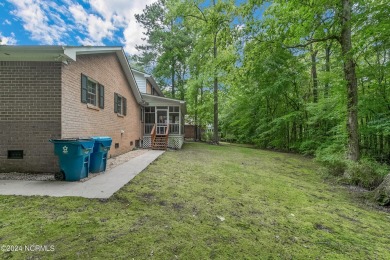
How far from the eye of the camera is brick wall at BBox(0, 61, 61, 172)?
5.71 metres

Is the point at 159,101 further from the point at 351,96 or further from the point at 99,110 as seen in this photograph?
the point at 351,96

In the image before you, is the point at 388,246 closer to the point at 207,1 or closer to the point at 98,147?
the point at 98,147

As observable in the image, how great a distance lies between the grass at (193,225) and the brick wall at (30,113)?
7.27 ft

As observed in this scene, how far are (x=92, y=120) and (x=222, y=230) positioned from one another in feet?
21.8

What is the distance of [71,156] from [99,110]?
12.4ft

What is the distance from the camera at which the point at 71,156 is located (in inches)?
200

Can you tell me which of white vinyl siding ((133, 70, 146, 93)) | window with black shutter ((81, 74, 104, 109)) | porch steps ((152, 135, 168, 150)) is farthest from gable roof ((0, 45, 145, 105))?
white vinyl siding ((133, 70, 146, 93))

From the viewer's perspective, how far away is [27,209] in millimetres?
3352

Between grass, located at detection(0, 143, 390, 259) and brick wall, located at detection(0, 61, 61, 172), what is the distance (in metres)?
2.22

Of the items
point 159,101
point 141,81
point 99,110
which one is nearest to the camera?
point 99,110

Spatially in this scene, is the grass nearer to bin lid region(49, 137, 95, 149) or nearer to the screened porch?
bin lid region(49, 137, 95, 149)

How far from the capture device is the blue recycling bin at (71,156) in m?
5.01

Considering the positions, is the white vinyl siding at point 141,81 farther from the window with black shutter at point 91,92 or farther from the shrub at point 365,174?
the shrub at point 365,174

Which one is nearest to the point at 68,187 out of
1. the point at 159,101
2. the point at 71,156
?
the point at 71,156
